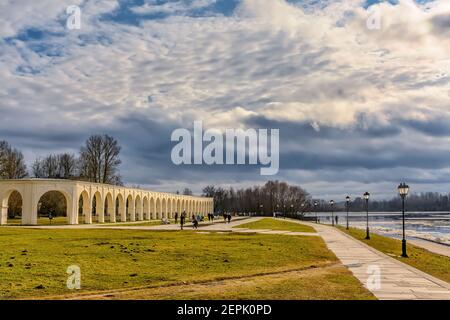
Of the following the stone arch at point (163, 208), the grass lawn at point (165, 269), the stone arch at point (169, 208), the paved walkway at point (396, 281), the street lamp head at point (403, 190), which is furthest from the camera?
the stone arch at point (169, 208)

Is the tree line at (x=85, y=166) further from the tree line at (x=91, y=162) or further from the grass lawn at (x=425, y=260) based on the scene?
the grass lawn at (x=425, y=260)

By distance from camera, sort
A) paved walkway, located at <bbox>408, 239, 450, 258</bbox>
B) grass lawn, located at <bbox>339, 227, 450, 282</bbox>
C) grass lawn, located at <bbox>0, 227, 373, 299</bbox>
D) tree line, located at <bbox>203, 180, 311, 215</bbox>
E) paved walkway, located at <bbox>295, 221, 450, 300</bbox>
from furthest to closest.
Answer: tree line, located at <bbox>203, 180, 311, 215</bbox>
paved walkway, located at <bbox>408, 239, 450, 258</bbox>
grass lawn, located at <bbox>339, 227, 450, 282</bbox>
grass lawn, located at <bbox>0, 227, 373, 299</bbox>
paved walkway, located at <bbox>295, 221, 450, 300</bbox>

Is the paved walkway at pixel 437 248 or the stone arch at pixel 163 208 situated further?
the stone arch at pixel 163 208

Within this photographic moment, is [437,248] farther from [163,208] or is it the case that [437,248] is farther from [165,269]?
[163,208]

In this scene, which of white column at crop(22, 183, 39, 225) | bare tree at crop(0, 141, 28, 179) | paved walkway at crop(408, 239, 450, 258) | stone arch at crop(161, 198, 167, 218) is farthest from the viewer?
stone arch at crop(161, 198, 167, 218)

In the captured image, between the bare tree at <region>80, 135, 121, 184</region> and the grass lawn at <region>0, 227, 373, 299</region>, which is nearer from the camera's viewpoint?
the grass lawn at <region>0, 227, 373, 299</region>

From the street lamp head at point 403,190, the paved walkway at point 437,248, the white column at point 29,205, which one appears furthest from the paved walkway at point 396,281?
the white column at point 29,205

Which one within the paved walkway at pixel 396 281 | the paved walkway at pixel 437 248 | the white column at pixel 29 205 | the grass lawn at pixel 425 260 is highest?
the white column at pixel 29 205

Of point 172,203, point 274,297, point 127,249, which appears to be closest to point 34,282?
point 274,297

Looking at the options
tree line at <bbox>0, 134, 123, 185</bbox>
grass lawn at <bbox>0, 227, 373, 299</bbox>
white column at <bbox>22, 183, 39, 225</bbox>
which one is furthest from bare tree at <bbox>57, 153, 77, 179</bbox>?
grass lawn at <bbox>0, 227, 373, 299</bbox>

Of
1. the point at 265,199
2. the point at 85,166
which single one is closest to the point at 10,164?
the point at 85,166

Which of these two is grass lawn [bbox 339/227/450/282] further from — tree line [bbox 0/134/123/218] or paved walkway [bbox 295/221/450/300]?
tree line [bbox 0/134/123/218]

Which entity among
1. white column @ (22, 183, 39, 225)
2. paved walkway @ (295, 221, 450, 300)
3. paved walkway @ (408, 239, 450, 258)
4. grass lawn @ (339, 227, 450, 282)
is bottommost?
paved walkway @ (408, 239, 450, 258)
